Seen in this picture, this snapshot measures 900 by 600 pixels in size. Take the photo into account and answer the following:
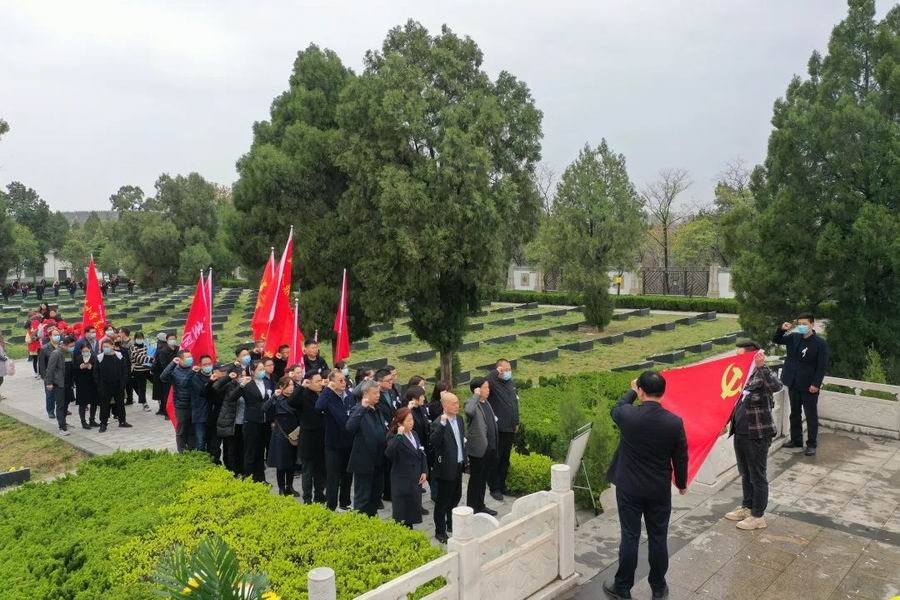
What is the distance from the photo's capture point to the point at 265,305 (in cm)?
1038

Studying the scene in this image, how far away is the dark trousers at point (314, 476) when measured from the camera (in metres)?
7.48

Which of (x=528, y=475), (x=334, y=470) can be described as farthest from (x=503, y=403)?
(x=334, y=470)

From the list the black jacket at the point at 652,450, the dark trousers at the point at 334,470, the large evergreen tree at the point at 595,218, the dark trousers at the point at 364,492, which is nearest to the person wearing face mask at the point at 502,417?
the dark trousers at the point at 364,492

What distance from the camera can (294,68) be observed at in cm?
1500

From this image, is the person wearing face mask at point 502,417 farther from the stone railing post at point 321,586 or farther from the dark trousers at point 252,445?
the stone railing post at point 321,586

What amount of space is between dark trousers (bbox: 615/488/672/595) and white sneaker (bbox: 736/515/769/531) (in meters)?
1.84

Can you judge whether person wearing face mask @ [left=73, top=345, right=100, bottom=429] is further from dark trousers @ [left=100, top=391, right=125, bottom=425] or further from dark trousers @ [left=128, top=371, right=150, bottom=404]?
dark trousers @ [left=128, top=371, right=150, bottom=404]

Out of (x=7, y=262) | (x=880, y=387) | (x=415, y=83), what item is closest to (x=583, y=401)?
(x=880, y=387)

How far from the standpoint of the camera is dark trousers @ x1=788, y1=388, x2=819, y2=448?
29.6 ft

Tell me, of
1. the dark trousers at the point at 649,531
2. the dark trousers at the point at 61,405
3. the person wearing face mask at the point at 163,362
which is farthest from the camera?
the person wearing face mask at the point at 163,362

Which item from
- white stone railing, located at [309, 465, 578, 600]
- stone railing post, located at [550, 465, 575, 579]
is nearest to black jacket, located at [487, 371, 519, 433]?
white stone railing, located at [309, 465, 578, 600]

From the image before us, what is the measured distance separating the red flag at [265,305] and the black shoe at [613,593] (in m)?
6.23

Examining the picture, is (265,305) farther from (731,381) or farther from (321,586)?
(321,586)

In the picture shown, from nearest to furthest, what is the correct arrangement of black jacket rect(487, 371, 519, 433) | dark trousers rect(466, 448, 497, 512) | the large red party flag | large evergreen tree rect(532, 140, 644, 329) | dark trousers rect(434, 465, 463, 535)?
dark trousers rect(434, 465, 463, 535)
dark trousers rect(466, 448, 497, 512)
black jacket rect(487, 371, 519, 433)
the large red party flag
large evergreen tree rect(532, 140, 644, 329)
